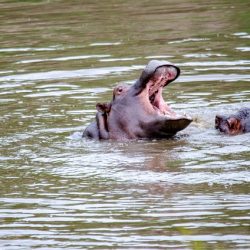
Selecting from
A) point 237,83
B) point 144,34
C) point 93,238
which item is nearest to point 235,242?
point 93,238

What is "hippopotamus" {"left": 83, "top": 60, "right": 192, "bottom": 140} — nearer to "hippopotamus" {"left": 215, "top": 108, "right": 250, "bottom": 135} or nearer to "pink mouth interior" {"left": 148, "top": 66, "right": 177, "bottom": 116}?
"pink mouth interior" {"left": 148, "top": 66, "right": 177, "bottom": 116}

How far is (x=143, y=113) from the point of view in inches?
348

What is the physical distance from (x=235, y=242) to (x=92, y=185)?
6.36ft

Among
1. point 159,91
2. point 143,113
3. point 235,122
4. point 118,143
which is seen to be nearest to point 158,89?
point 159,91

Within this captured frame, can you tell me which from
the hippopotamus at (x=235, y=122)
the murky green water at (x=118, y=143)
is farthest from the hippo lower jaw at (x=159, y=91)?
the hippopotamus at (x=235, y=122)

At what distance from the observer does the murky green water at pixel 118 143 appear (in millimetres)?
6359

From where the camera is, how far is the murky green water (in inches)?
250

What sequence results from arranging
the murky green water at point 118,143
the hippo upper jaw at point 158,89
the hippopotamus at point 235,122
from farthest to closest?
the hippopotamus at point 235,122 < the hippo upper jaw at point 158,89 < the murky green water at point 118,143

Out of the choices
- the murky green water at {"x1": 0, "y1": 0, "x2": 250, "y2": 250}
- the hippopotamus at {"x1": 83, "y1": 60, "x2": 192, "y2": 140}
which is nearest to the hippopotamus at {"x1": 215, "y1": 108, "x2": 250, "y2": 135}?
the murky green water at {"x1": 0, "y1": 0, "x2": 250, "y2": 250}

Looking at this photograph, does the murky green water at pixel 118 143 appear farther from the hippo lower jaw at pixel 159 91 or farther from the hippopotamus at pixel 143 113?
the hippo lower jaw at pixel 159 91

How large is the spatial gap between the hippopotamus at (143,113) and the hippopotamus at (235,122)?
0.36 m

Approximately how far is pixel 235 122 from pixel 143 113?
0.74m

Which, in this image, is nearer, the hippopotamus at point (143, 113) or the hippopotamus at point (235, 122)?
the hippopotamus at point (143, 113)

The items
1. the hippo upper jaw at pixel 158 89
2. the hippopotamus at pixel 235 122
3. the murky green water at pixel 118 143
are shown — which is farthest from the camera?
the hippopotamus at pixel 235 122
